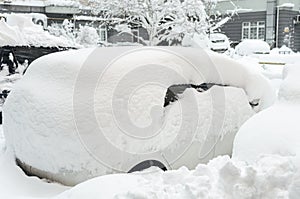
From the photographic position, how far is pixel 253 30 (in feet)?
84.6

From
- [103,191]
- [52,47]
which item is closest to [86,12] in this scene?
[52,47]

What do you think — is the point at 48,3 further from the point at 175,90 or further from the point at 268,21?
the point at 175,90

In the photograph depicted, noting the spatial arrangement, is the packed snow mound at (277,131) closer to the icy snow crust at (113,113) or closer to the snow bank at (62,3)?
the icy snow crust at (113,113)

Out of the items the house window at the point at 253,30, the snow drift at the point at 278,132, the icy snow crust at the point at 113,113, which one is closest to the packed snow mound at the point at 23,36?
the icy snow crust at the point at 113,113

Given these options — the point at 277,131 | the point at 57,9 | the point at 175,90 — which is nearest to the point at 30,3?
the point at 57,9

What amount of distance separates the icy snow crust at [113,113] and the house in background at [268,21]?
63.1 feet

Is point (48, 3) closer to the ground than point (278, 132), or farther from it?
farther from it

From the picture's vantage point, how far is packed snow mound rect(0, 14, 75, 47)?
992 centimetres

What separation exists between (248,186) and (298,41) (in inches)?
929

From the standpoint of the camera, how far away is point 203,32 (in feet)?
45.6

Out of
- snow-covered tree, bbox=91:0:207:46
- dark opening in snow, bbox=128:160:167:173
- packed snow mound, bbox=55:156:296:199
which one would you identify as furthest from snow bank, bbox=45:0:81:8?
packed snow mound, bbox=55:156:296:199

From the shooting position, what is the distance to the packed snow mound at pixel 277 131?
2.96 meters

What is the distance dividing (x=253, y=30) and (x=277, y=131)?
77.6 feet

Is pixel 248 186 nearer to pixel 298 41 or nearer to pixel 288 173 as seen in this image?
pixel 288 173
